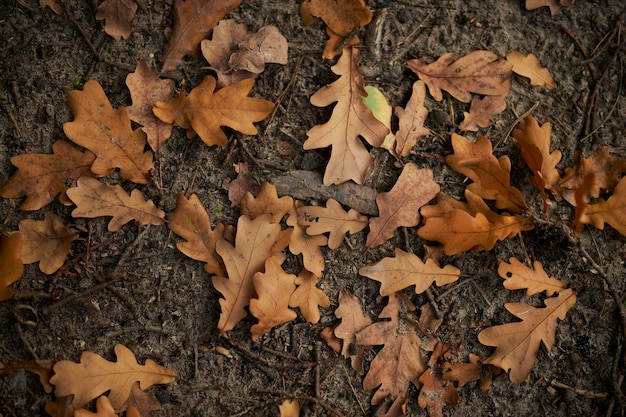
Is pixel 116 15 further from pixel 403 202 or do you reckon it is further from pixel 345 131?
pixel 403 202

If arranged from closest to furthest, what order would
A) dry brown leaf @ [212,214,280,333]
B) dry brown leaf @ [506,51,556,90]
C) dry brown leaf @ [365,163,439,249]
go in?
dry brown leaf @ [212,214,280,333], dry brown leaf @ [365,163,439,249], dry brown leaf @ [506,51,556,90]

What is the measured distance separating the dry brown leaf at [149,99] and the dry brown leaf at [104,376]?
798mm

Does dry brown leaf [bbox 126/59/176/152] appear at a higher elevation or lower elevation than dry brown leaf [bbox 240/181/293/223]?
higher

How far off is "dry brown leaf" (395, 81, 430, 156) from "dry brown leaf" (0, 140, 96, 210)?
1176mm

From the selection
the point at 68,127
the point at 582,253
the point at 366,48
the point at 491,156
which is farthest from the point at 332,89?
the point at 582,253

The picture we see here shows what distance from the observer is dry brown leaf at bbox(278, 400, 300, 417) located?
87.5 inches

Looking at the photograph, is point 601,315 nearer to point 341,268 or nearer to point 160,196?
point 341,268

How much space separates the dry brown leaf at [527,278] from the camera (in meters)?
2.31

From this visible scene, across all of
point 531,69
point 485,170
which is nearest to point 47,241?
point 485,170

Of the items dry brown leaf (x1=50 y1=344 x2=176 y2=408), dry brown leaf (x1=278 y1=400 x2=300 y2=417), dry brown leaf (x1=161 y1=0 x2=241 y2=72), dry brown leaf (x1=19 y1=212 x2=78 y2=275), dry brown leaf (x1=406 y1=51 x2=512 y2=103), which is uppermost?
dry brown leaf (x1=161 y1=0 x2=241 y2=72)

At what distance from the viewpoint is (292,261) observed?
7.57 feet

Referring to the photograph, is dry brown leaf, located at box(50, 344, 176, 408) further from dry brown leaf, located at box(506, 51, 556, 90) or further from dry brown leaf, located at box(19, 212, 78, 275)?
dry brown leaf, located at box(506, 51, 556, 90)

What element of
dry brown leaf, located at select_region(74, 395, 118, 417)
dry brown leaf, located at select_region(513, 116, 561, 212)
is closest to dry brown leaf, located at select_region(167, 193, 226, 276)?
dry brown leaf, located at select_region(74, 395, 118, 417)

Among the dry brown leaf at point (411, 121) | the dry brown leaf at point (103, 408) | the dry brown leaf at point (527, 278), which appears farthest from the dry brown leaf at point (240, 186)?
the dry brown leaf at point (527, 278)
